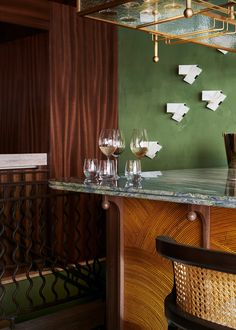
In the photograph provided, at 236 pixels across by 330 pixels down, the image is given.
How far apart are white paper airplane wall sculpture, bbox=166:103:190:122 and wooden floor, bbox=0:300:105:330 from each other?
238 cm

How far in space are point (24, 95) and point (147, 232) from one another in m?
2.72

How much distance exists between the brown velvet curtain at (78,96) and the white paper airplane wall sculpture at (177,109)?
0.75 meters

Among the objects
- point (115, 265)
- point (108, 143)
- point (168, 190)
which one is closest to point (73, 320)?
point (115, 265)

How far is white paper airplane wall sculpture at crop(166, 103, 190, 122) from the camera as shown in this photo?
17.4 feet

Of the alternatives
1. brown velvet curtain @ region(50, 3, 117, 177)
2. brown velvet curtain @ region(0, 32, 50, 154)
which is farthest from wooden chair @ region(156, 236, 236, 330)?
brown velvet curtain @ region(0, 32, 50, 154)

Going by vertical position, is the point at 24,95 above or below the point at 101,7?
below

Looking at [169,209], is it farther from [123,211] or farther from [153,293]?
[153,293]

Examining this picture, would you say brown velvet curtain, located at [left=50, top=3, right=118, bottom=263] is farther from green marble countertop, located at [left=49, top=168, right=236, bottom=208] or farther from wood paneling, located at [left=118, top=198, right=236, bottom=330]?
green marble countertop, located at [left=49, top=168, right=236, bottom=208]

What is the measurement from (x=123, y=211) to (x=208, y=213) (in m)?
0.58

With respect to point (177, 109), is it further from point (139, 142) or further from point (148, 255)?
point (148, 255)

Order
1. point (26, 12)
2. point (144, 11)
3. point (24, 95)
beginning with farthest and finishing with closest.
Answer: point (24, 95)
point (26, 12)
point (144, 11)

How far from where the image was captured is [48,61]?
14.8 feet

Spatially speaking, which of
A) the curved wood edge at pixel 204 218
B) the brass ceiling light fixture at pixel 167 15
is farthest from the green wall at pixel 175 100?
the curved wood edge at pixel 204 218

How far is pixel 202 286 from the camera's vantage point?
5.42ft
